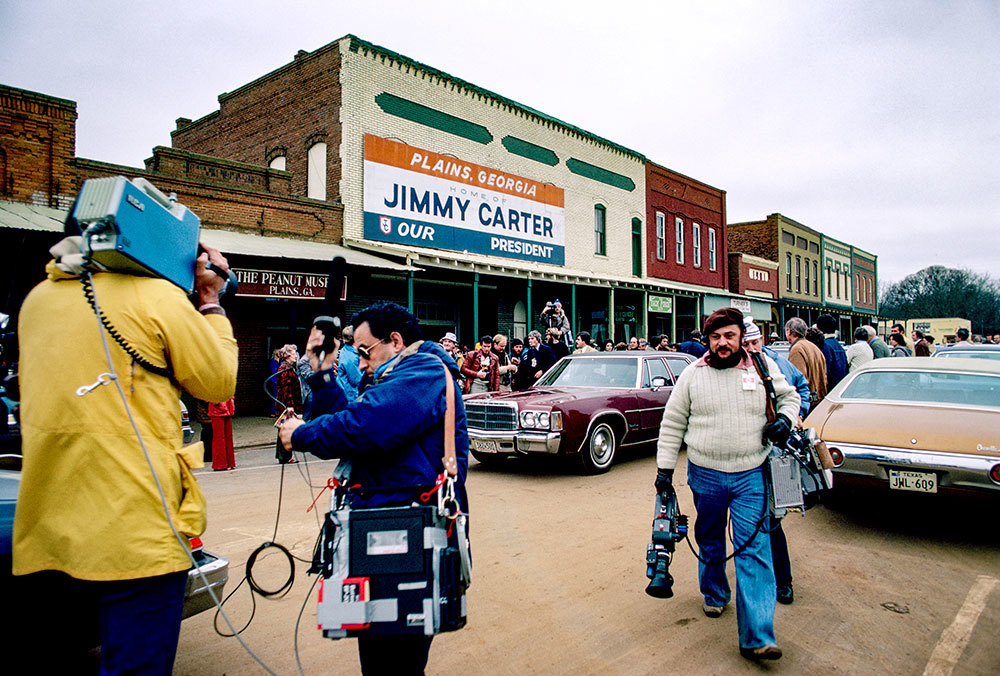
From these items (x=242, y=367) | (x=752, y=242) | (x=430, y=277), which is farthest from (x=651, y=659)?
(x=752, y=242)

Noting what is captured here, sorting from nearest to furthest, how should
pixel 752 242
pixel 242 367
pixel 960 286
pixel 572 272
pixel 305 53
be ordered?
pixel 242 367
pixel 305 53
pixel 572 272
pixel 752 242
pixel 960 286

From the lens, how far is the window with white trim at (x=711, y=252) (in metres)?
32.0

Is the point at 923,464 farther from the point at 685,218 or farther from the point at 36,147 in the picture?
the point at 685,218

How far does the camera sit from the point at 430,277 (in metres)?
18.9

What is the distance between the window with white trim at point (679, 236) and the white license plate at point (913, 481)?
24.9 m

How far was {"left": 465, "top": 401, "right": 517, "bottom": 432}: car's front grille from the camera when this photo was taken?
828 centimetres

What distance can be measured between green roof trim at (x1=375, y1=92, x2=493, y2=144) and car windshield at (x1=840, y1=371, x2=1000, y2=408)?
14.1 metres

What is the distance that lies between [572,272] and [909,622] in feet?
63.7

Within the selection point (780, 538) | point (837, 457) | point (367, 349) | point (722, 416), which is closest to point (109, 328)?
point (367, 349)

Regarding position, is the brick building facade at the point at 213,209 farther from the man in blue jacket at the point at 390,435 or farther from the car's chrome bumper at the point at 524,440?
the man in blue jacket at the point at 390,435

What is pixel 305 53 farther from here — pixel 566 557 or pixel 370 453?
pixel 370 453

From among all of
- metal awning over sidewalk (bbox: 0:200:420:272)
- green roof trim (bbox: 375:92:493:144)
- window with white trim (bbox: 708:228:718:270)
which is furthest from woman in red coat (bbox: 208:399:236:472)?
window with white trim (bbox: 708:228:718:270)

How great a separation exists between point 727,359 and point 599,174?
22158mm

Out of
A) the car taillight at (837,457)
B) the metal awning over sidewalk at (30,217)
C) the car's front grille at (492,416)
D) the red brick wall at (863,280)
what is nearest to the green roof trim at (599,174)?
the metal awning over sidewalk at (30,217)
